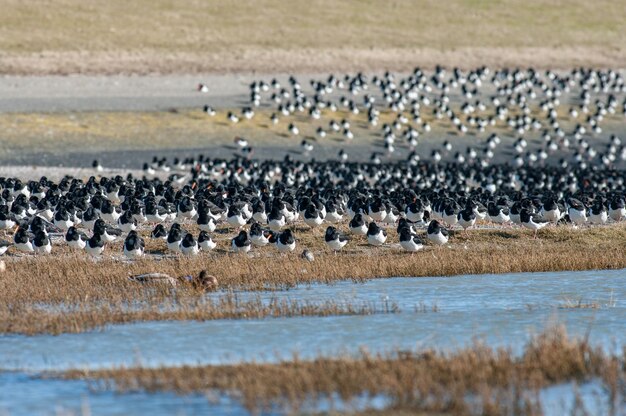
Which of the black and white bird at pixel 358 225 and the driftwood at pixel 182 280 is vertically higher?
the driftwood at pixel 182 280

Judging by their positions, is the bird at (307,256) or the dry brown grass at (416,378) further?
the bird at (307,256)

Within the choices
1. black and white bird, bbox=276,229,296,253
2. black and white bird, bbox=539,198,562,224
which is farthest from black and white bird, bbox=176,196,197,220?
black and white bird, bbox=539,198,562,224

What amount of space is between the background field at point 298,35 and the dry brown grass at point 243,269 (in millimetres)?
44457

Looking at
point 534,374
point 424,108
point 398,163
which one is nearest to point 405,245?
point 534,374

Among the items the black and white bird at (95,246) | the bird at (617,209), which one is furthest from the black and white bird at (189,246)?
the bird at (617,209)

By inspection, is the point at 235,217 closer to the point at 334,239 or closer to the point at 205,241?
the point at 205,241

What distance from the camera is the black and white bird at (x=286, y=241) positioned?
3042 centimetres

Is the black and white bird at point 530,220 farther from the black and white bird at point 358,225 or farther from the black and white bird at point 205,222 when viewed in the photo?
the black and white bird at point 205,222

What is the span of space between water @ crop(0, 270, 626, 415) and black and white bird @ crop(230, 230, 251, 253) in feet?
14.9

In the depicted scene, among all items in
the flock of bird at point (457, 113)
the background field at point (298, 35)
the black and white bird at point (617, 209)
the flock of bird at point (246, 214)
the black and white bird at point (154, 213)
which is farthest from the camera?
the background field at point (298, 35)

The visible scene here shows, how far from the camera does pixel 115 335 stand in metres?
20.7

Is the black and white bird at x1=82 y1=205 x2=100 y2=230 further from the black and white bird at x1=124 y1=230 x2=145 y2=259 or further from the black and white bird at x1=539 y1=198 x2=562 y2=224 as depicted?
the black and white bird at x1=539 y1=198 x2=562 y2=224

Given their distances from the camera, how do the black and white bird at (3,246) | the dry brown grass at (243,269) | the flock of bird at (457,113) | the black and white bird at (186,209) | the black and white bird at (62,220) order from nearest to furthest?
the dry brown grass at (243,269) < the black and white bird at (3,246) < the black and white bird at (62,220) < the black and white bird at (186,209) < the flock of bird at (457,113)

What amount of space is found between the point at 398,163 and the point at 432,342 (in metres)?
38.2
